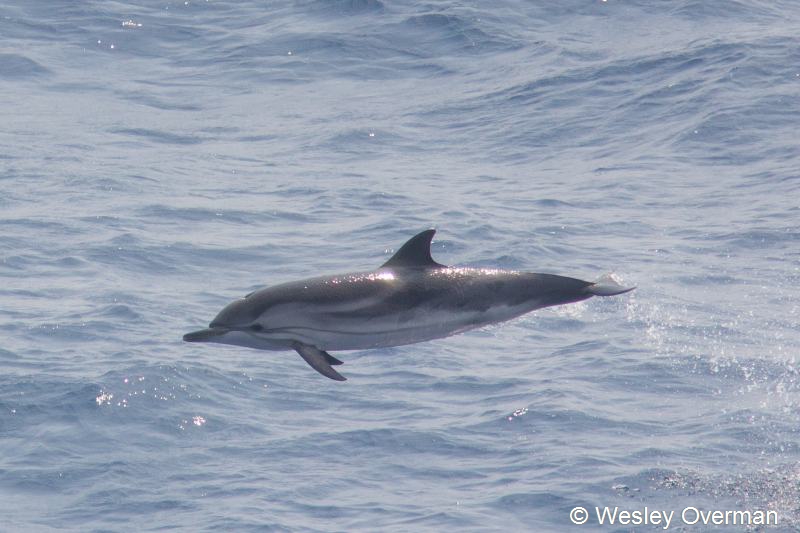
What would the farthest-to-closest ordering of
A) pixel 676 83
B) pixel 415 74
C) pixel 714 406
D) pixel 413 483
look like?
pixel 415 74 < pixel 676 83 < pixel 714 406 < pixel 413 483

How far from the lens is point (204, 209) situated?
18406 millimetres

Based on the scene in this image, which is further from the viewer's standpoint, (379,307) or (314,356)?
(314,356)

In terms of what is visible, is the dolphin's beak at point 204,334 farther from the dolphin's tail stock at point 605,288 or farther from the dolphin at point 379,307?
the dolphin's tail stock at point 605,288

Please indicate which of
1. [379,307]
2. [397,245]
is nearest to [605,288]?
[379,307]

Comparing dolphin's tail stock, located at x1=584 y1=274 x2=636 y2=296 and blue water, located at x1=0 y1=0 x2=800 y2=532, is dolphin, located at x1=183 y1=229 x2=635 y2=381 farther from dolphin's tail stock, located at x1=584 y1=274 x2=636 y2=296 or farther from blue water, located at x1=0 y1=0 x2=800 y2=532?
blue water, located at x1=0 y1=0 x2=800 y2=532

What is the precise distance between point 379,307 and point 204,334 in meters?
0.91

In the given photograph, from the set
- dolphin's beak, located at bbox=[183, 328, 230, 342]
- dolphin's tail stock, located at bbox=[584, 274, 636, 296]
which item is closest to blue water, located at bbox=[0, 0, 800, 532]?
dolphin's tail stock, located at bbox=[584, 274, 636, 296]

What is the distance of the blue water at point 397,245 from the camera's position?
36.5 ft

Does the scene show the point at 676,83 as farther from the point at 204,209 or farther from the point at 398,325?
the point at 398,325

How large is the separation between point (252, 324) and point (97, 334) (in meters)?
6.69

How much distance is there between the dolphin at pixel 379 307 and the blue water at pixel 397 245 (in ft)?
9.69

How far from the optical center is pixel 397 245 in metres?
17.0

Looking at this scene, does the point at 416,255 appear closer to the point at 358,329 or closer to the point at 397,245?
the point at 358,329

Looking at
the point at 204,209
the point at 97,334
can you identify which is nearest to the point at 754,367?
the point at 97,334
